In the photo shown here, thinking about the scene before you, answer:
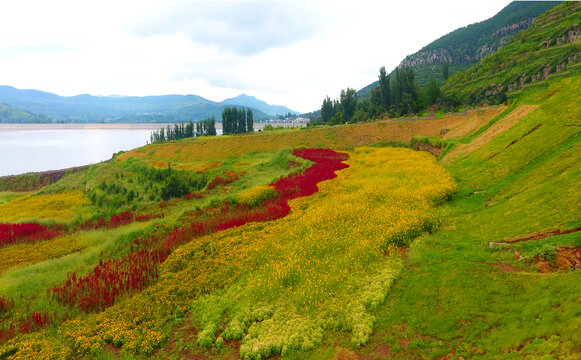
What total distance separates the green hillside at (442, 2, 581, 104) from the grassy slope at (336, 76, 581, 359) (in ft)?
269

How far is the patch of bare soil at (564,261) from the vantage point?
8984 millimetres

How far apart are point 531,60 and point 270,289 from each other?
440ft

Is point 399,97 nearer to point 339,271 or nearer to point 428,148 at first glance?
point 428,148

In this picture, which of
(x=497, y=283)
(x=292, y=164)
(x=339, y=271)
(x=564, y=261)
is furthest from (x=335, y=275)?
(x=292, y=164)

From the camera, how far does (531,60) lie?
4013 inches

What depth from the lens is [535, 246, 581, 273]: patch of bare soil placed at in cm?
898

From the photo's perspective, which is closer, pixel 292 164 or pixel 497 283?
pixel 497 283

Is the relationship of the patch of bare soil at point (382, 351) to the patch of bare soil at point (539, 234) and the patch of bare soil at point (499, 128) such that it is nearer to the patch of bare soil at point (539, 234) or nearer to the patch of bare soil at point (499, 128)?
the patch of bare soil at point (539, 234)

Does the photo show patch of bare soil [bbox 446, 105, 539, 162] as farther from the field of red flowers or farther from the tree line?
the tree line

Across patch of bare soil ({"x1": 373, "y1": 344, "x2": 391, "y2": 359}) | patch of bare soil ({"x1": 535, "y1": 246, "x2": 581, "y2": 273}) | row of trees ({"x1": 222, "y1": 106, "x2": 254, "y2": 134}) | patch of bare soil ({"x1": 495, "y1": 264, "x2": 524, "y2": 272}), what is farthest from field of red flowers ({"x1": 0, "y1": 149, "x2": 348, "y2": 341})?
row of trees ({"x1": 222, "y1": 106, "x2": 254, "y2": 134})

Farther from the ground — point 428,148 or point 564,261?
point 428,148

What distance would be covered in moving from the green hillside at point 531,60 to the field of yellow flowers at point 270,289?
292ft

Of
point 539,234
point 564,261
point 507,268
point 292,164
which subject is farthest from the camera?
point 292,164

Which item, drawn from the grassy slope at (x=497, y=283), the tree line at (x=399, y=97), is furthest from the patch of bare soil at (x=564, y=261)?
the tree line at (x=399, y=97)
